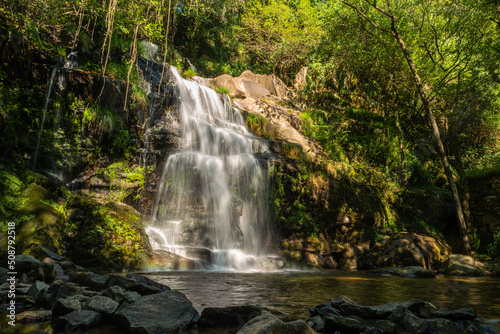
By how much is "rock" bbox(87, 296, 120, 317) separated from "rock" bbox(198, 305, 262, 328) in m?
0.84

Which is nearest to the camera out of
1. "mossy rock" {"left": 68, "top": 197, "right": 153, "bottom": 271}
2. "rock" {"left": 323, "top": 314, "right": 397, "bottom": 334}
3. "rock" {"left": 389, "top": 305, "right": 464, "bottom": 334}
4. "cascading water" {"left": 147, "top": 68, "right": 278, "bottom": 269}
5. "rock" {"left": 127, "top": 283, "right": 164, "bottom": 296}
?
"rock" {"left": 389, "top": 305, "right": 464, "bottom": 334}

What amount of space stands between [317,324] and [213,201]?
747 cm

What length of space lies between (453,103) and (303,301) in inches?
643

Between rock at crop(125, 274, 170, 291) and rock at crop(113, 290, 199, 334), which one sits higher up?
rock at crop(125, 274, 170, 291)

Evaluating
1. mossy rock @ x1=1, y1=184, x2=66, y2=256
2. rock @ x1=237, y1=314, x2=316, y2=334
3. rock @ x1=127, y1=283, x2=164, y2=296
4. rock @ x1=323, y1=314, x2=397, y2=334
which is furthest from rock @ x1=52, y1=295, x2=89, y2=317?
mossy rock @ x1=1, y1=184, x2=66, y2=256

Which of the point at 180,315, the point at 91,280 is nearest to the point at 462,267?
the point at 180,315

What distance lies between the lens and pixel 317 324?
279 cm

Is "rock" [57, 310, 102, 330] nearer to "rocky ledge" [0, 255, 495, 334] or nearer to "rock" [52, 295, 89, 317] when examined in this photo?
"rocky ledge" [0, 255, 495, 334]

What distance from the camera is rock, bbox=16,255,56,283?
3979 mm

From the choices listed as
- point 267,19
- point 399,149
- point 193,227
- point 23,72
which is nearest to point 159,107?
point 23,72

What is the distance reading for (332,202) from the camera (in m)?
12.1

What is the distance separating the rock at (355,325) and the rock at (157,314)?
1248 mm

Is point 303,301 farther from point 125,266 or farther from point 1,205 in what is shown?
point 1,205

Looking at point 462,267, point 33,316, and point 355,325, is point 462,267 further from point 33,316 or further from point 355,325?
point 33,316
